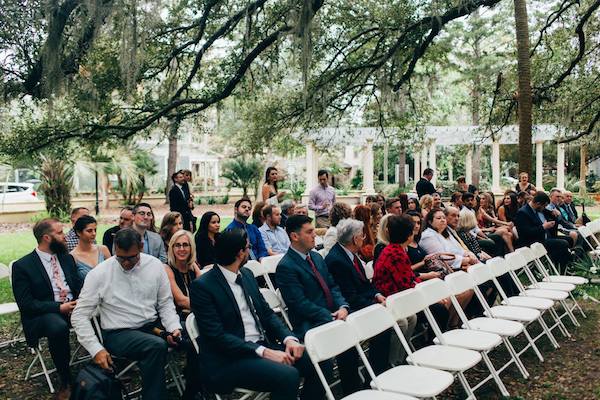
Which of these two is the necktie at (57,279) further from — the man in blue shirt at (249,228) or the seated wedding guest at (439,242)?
the seated wedding guest at (439,242)

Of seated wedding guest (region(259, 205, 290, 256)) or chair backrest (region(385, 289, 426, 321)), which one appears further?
seated wedding guest (region(259, 205, 290, 256))

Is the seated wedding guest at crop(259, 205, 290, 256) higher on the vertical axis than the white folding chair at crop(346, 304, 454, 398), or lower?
higher

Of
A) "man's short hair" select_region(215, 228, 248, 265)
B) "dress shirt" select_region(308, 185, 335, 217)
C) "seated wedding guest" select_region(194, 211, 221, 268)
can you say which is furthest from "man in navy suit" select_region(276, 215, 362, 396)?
"dress shirt" select_region(308, 185, 335, 217)

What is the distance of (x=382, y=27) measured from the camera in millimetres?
9594

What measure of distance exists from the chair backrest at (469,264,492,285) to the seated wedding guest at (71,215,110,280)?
3209 millimetres

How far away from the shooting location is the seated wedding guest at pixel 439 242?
5855 mm

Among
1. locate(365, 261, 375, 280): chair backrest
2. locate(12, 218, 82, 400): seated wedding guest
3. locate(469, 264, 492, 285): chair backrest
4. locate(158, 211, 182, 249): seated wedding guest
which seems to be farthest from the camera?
locate(365, 261, 375, 280): chair backrest

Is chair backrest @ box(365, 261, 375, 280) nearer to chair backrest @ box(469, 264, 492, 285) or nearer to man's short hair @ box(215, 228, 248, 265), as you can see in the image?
chair backrest @ box(469, 264, 492, 285)

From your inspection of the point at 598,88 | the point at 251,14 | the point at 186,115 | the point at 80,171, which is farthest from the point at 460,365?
the point at 80,171

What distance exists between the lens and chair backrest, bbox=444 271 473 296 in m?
4.67

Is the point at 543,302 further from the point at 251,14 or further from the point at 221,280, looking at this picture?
the point at 251,14

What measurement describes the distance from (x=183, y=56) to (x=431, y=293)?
6.62 meters

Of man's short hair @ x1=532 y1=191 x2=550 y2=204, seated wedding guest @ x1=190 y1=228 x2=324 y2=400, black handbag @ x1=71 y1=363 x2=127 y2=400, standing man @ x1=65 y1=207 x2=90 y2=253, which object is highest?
man's short hair @ x1=532 y1=191 x2=550 y2=204

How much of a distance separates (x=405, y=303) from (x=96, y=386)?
6.74ft
